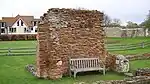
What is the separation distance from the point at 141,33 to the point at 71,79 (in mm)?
48438

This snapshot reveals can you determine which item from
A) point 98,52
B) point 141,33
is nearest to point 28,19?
point 141,33

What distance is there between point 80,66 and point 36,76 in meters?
2.16

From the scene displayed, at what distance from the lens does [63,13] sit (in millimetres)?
13734

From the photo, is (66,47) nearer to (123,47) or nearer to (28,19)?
(123,47)

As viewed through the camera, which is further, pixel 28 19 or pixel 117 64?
pixel 28 19

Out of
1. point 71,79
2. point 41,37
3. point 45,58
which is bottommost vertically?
point 71,79

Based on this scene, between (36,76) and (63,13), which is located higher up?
(63,13)

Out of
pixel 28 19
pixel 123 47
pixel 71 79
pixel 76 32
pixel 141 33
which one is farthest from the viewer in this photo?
pixel 28 19

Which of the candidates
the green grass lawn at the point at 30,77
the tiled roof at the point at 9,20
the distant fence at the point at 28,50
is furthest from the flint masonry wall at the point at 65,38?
the tiled roof at the point at 9,20

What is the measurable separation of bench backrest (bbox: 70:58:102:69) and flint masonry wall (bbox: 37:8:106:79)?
0.92ft

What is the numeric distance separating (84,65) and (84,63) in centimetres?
10

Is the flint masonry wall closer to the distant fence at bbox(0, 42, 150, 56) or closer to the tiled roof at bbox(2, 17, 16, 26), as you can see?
the distant fence at bbox(0, 42, 150, 56)

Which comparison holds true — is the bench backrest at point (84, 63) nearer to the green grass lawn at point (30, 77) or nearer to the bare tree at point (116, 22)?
the green grass lawn at point (30, 77)

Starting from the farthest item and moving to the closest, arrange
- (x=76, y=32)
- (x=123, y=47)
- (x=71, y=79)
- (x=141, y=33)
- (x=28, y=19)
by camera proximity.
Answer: (x=28, y=19), (x=141, y=33), (x=123, y=47), (x=76, y=32), (x=71, y=79)
